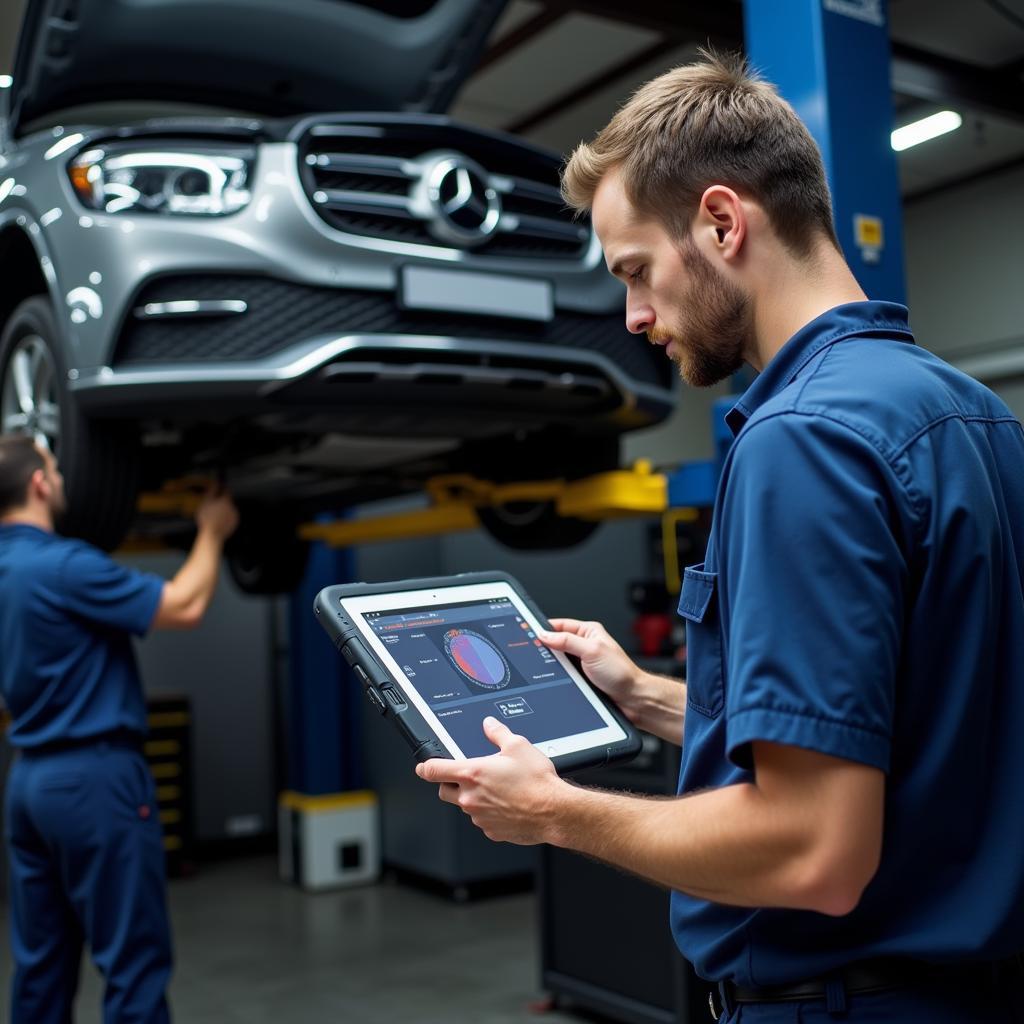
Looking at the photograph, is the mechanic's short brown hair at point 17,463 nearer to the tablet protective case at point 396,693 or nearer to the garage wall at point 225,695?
the tablet protective case at point 396,693

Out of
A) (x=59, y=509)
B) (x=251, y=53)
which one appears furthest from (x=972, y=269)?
(x=59, y=509)

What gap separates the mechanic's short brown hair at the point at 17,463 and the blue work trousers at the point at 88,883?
62cm

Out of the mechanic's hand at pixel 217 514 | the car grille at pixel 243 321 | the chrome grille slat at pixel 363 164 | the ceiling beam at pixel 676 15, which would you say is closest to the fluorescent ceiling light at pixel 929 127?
the ceiling beam at pixel 676 15

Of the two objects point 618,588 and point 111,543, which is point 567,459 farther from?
point 618,588

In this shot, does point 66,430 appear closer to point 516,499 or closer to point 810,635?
point 516,499

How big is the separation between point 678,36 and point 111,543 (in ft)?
12.4

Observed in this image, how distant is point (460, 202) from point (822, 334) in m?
1.77

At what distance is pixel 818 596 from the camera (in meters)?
0.81

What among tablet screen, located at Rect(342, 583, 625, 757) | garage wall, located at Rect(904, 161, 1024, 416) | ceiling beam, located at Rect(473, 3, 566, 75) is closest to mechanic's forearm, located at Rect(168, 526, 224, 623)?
tablet screen, located at Rect(342, 583, 625, 757)

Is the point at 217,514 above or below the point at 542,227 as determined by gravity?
below

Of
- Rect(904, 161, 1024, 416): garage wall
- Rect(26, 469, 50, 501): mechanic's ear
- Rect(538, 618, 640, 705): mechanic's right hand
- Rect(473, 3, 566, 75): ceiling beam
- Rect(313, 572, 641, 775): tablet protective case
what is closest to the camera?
Rect(313, 572, 641, 775): tablet protective case

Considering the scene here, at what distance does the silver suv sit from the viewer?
2373 millimetres

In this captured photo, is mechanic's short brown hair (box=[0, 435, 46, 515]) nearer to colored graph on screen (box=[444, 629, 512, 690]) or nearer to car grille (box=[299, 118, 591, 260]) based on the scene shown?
car grille (box=[299, 118, 591, 260])

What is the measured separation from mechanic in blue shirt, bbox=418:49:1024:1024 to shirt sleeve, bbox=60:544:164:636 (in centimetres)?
188
